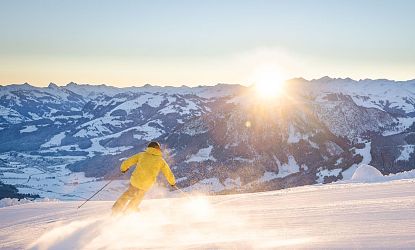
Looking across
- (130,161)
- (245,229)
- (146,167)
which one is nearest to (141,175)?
(146,167)

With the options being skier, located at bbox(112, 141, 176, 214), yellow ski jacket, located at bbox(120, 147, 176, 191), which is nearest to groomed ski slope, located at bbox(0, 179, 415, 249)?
skier, located at bbox(112, 141, 176, 214)

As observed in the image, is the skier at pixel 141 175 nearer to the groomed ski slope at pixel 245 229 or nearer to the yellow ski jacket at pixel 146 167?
the yellow ski jacket at pixel 146 167

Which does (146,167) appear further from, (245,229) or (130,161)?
(245,229)

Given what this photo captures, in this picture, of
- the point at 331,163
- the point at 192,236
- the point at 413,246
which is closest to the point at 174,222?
the point at 192,236

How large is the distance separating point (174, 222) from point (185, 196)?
6.61 m

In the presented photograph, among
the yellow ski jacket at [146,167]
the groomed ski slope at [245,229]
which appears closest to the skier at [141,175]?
the yellow ski jacket at [146,167]

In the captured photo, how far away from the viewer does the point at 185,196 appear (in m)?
16.8

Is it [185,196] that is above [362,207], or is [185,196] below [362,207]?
below

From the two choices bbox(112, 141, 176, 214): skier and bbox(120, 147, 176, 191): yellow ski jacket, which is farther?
bbox(120, 147, 176, 191): yellow ski jacket

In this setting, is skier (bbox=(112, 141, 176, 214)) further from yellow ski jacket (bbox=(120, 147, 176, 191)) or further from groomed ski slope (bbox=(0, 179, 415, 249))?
groomed ski slope (bbox=(0, 179, 415, 249))

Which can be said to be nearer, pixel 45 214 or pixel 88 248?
pixel 88 248

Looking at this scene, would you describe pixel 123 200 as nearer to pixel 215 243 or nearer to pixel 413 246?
pixel 215 243

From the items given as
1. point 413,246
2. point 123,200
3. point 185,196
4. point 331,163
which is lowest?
point 331,163

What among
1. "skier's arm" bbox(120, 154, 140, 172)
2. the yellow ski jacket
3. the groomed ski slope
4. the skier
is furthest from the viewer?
"skier's arm" bbox(120, 154, 140, 172)
